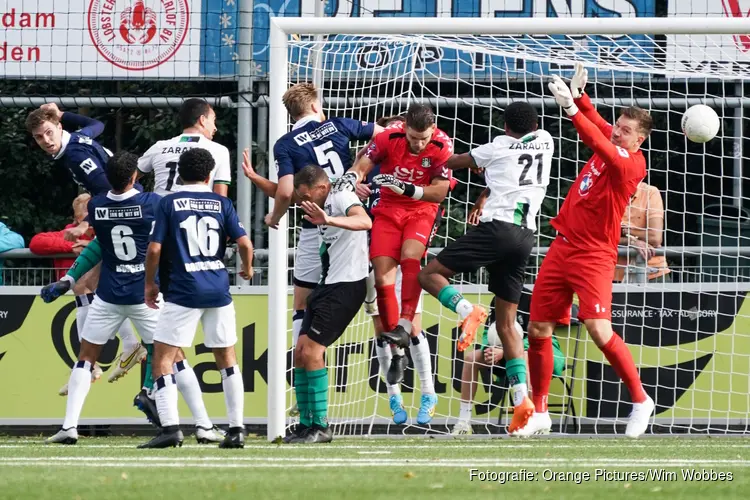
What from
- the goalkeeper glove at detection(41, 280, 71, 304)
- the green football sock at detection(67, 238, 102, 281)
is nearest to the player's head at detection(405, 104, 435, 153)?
the green football sock at detection(67, 238, 102, 281)

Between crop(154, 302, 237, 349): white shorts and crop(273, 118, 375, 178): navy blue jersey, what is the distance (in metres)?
1.34

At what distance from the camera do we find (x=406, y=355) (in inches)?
362

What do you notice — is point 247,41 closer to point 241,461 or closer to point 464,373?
point 464,373

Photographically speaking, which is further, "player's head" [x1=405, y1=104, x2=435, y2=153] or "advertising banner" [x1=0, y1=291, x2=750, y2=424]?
"advertising banner" [x1=0, y1=291, x2=750, y2=424]

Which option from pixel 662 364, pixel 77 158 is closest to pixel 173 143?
pixel 77 158

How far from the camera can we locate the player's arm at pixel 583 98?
8.43 meters

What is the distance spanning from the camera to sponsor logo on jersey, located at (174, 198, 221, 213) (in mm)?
7805

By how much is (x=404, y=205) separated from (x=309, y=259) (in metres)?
0.79

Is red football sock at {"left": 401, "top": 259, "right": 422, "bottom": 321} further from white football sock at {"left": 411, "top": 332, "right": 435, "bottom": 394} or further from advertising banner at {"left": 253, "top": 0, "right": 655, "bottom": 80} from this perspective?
advertising banner at {"left": 253, "top": 0, "right": 655, "bottom": 80}

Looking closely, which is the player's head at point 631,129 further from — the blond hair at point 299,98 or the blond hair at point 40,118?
the blond hair at point 40,118

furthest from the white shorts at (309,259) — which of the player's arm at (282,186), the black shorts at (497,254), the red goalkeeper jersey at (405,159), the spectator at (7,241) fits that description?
the spectator at (7,241)

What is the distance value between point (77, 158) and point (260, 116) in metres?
2.75

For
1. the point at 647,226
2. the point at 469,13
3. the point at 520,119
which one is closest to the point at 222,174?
the point at 520,119

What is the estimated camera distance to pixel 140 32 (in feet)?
43.0
